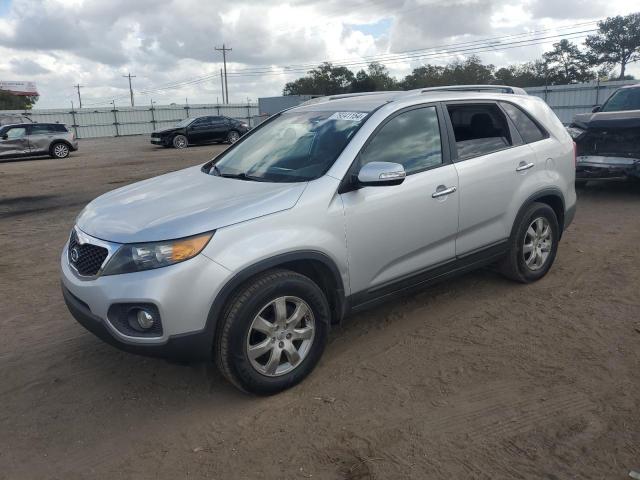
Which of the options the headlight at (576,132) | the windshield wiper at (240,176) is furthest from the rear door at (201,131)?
the windshield wiper at (240,176)

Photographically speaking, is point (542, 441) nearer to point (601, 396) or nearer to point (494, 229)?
point (601, 396)

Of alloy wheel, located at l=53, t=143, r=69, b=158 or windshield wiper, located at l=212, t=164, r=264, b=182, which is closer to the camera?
windshield wiper, located at l=212, t=164, r=264, b=182

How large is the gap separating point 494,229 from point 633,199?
18.5 ft

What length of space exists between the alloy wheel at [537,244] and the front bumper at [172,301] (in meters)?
3.01

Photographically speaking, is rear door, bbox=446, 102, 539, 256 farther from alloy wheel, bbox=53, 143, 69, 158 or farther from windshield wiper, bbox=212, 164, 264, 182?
alloy wheel, bbox=53, 143, 69, 158

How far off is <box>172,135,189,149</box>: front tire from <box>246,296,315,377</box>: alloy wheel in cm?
2279

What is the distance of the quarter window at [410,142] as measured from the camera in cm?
378

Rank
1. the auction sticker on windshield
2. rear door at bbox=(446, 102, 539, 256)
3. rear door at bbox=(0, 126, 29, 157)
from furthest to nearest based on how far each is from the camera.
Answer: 1. rear door at bbox=(0, 126, 29, 157)
2. rear door at bbox=(446, 102, 539, 256)
3. the auction sticker on windshield

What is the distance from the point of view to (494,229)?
14.7ft

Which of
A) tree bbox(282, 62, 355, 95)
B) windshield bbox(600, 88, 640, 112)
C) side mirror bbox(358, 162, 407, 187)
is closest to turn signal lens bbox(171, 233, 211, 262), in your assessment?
side mirror bbox(358, 162, 407, 187)

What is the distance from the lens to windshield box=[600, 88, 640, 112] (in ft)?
30.7

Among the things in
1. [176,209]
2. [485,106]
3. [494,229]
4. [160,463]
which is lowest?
[160,463]

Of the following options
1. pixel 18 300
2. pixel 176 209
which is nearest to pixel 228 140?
pixel 18 300

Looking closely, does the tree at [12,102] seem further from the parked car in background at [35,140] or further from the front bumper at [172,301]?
the front bumper at [172,301]
